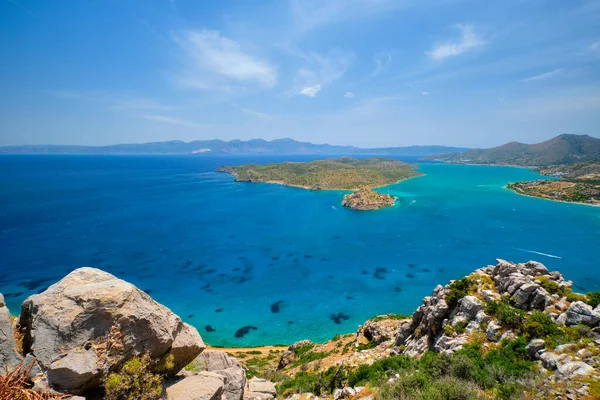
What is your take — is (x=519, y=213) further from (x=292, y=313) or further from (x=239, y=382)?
(x=239, y=382)

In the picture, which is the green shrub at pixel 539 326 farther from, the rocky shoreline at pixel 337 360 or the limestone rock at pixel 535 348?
the limestone rock at pixel 535 348

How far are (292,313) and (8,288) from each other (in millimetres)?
52400

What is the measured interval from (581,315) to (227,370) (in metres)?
19.1

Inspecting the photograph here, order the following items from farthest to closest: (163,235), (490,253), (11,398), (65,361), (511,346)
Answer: (163,235) → (490,253) → (511,346) → (65,361) → (11,398)

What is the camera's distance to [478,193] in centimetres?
16300

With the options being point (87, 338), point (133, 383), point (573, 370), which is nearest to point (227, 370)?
point (133, 383)

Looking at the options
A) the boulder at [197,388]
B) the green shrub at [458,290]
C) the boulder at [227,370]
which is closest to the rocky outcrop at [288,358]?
the boulder at [227,370]

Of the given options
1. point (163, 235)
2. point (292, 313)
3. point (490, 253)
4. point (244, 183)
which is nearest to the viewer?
point (292, 313)

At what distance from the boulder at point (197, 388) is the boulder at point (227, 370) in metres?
1.34

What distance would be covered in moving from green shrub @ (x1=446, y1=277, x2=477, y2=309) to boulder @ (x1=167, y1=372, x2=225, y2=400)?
17.5m

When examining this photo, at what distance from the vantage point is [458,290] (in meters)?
21.0

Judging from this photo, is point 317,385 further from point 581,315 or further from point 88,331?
point 581,315

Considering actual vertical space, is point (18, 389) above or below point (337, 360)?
above

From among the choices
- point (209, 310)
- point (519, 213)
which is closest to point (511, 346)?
point (209, 310)
